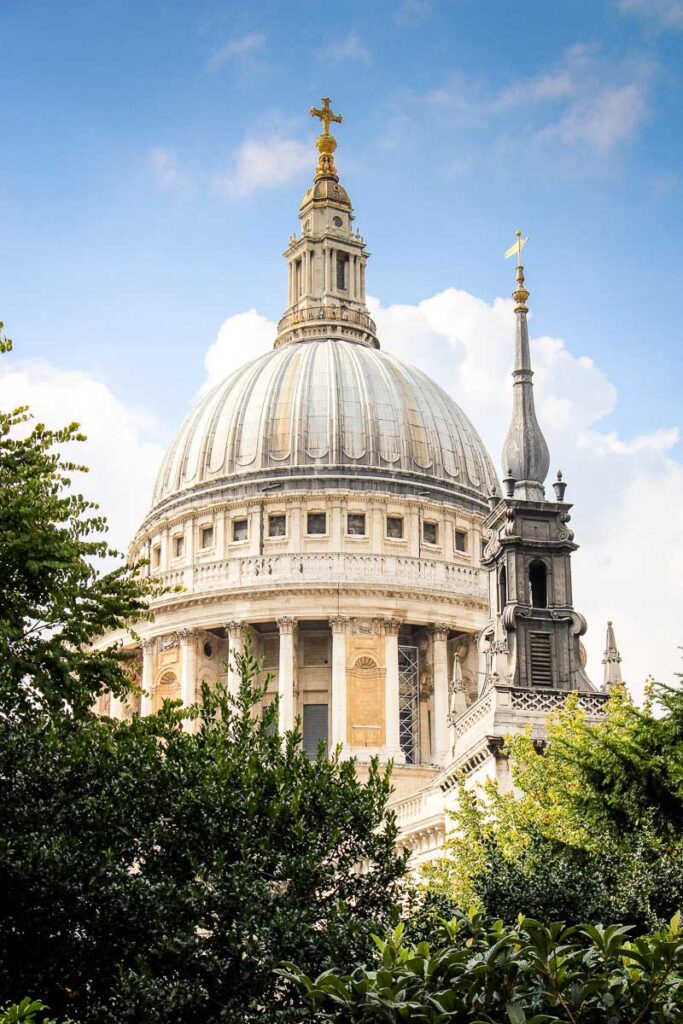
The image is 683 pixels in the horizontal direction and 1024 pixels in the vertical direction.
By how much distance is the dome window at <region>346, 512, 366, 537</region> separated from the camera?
279 feet

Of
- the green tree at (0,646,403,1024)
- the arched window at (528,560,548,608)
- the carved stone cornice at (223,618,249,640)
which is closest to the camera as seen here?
the green tree at (0,646,403,1024)

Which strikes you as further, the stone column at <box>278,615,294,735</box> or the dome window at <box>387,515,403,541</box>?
the dome window at <box>387,515,403,541</box>

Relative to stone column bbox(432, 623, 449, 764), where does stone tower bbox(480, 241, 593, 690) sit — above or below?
below

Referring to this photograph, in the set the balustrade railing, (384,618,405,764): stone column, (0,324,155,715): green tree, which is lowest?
(0,324,155,715): green tree

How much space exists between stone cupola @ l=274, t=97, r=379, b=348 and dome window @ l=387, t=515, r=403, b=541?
14.9 m

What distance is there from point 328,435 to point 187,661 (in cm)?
1553

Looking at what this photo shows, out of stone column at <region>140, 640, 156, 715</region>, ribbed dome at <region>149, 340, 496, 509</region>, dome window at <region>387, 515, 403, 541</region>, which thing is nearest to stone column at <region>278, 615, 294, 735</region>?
stone column at <region>140, 640, 156, 715</region>

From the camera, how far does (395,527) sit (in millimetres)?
85875

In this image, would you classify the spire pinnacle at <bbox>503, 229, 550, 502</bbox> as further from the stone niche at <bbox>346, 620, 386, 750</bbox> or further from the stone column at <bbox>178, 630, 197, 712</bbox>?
the stone column at <bbox>178, 630, 197, 712</bbox>

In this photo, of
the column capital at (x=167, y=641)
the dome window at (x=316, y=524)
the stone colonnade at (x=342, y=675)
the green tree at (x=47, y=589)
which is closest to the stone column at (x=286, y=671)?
the stone colonnade at (x=342, y=675)

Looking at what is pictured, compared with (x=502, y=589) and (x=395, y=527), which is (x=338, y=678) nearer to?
(x=395, y=527)

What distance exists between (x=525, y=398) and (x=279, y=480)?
119ft

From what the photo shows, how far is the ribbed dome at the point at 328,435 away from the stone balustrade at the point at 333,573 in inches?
215

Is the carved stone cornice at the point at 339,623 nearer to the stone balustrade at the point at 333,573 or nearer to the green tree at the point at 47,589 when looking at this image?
the stone balustrade at the point at 333,573
